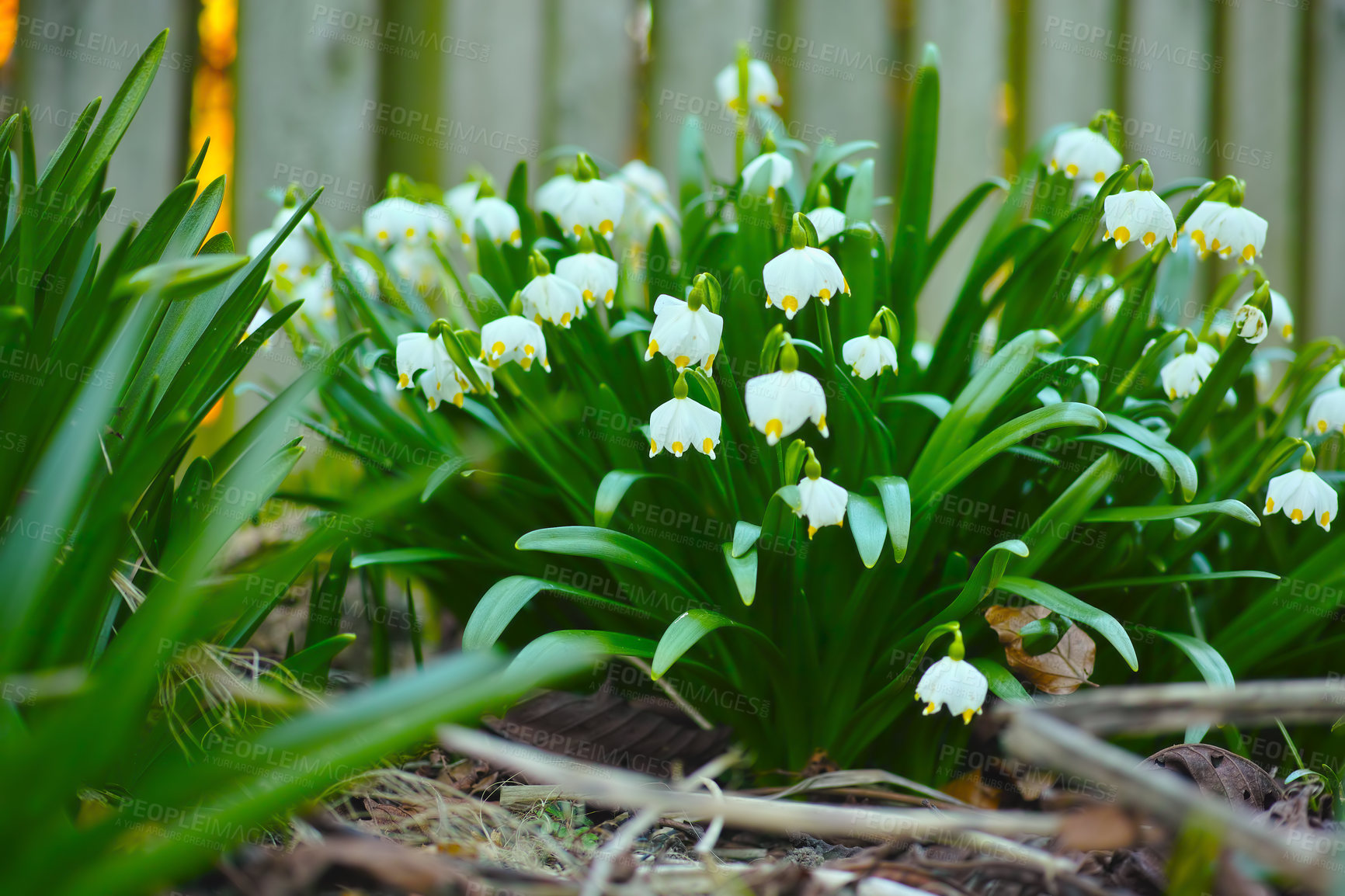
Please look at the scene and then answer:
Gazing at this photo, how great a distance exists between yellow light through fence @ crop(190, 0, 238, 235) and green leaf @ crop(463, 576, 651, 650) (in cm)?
203

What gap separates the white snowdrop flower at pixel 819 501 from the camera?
1.04 meters

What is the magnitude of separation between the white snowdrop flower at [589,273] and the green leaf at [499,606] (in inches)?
16.5

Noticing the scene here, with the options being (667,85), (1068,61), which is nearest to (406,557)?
(667,85)

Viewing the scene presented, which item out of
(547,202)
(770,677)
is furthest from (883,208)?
(770,677)

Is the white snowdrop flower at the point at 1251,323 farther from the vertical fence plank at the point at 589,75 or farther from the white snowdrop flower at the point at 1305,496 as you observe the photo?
the vertical fence plank at the point at 589,75

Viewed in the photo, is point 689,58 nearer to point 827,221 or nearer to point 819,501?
point 827,221

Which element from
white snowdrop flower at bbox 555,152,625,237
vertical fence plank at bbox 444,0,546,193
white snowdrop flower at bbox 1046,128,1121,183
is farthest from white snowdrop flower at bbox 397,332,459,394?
vertical fence plank at bbox 444,0,546,193

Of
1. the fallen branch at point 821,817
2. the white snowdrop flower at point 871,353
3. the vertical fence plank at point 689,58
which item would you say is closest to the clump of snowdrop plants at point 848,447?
the white snowdrop flower at point 871,353

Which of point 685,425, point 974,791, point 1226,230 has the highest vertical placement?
point 1226,230

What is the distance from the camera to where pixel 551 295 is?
3.96ft

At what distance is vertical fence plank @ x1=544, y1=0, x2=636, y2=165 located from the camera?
262cm

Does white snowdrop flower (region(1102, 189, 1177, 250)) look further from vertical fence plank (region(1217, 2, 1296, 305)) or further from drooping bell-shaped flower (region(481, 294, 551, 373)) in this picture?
vertical fence plank (region(1217, 2, 1296, 305))

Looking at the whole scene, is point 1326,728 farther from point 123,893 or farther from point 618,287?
point 123,893

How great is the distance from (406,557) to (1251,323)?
1.21 m
